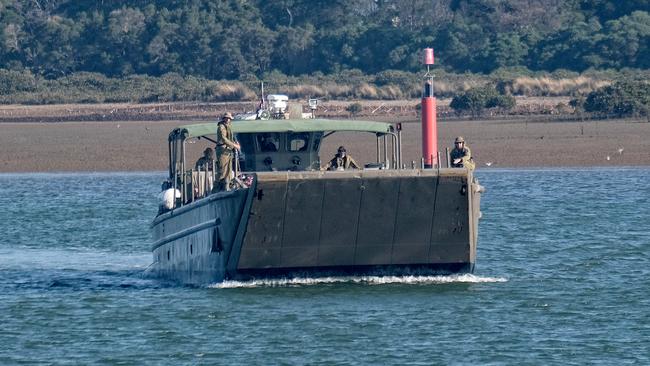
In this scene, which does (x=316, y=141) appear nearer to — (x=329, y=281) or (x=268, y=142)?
(x=268, y=142)

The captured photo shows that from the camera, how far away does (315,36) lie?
99.4 m

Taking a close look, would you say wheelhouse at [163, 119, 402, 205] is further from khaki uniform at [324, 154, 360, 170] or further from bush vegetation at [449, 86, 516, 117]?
bush vegetation at [449, 86, 516, 117]

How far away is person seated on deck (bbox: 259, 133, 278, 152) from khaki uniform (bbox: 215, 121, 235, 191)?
5.37 ft

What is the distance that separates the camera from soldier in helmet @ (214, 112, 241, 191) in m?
24.2

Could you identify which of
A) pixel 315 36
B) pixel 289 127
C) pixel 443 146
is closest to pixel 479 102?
pixel 443 146

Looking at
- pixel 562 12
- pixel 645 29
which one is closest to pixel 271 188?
pixel 645 29

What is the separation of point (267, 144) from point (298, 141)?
499mm

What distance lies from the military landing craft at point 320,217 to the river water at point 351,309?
1.37 feet

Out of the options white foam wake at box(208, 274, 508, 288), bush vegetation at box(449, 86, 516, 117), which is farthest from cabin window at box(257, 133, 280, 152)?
bush vegetation at box(449, 86, 516, 117)

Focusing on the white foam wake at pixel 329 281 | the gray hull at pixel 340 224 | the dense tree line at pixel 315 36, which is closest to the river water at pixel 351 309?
the white foam wake at pixel 329 281

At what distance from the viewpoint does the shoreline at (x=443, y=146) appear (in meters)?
50.2

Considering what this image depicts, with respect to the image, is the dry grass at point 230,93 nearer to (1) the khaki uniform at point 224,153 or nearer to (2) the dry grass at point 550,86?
(2) the dry grass at point 550,86

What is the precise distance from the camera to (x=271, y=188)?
2336 cm

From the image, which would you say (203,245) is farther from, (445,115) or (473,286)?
(445,115)
